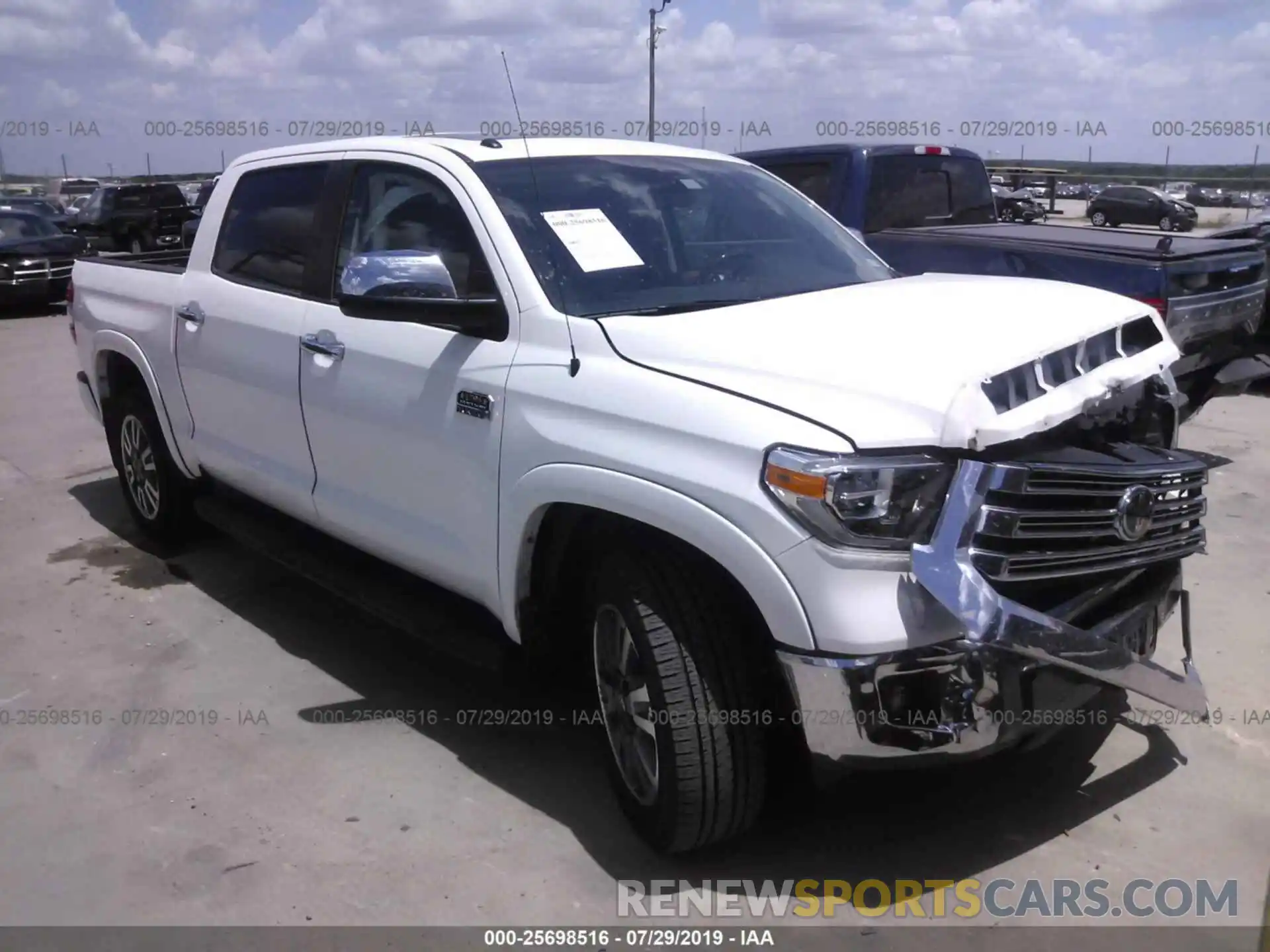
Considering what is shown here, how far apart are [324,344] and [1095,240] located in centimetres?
458

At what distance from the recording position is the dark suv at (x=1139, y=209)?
1321 inches

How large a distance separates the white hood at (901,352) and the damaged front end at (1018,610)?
4.5 inches

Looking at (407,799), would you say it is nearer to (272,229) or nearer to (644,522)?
(644,522)

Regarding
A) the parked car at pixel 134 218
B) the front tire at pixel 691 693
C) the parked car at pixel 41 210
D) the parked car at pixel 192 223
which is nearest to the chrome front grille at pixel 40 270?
the parked car at pixel 41 210

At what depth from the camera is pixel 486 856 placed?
133 inches

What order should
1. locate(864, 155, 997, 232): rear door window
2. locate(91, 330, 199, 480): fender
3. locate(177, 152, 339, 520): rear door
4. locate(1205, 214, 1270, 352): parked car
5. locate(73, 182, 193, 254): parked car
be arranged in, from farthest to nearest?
locate(73, 182, 193, 254): parked car → locate(864, 155, 997, 232): rear door window → locate(1205, 214, 1270, 352): parked car → locate(91, 330, 199, 480): fender → locate(177, 152, 339, 520): rear door

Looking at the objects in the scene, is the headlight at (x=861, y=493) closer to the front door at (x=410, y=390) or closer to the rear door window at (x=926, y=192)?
the front door at (x=410, y=390)

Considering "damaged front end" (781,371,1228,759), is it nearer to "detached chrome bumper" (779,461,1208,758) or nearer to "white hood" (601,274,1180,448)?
"detached chrome bumper" (779,461,1208,758)

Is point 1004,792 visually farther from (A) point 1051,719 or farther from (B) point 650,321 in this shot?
(B) point 650,321

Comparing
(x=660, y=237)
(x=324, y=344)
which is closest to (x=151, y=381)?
(x=324, y=344)

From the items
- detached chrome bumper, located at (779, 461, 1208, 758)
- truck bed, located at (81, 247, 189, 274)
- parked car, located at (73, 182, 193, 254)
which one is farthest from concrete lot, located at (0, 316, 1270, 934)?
parked car, located at (73, 182, 193, 254)

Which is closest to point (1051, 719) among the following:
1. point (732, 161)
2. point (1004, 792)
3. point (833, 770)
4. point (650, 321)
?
point (833, 770)

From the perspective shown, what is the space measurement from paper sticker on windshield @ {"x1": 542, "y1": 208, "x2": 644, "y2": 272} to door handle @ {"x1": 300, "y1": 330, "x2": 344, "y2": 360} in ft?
2.98

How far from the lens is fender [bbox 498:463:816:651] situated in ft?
8.88
